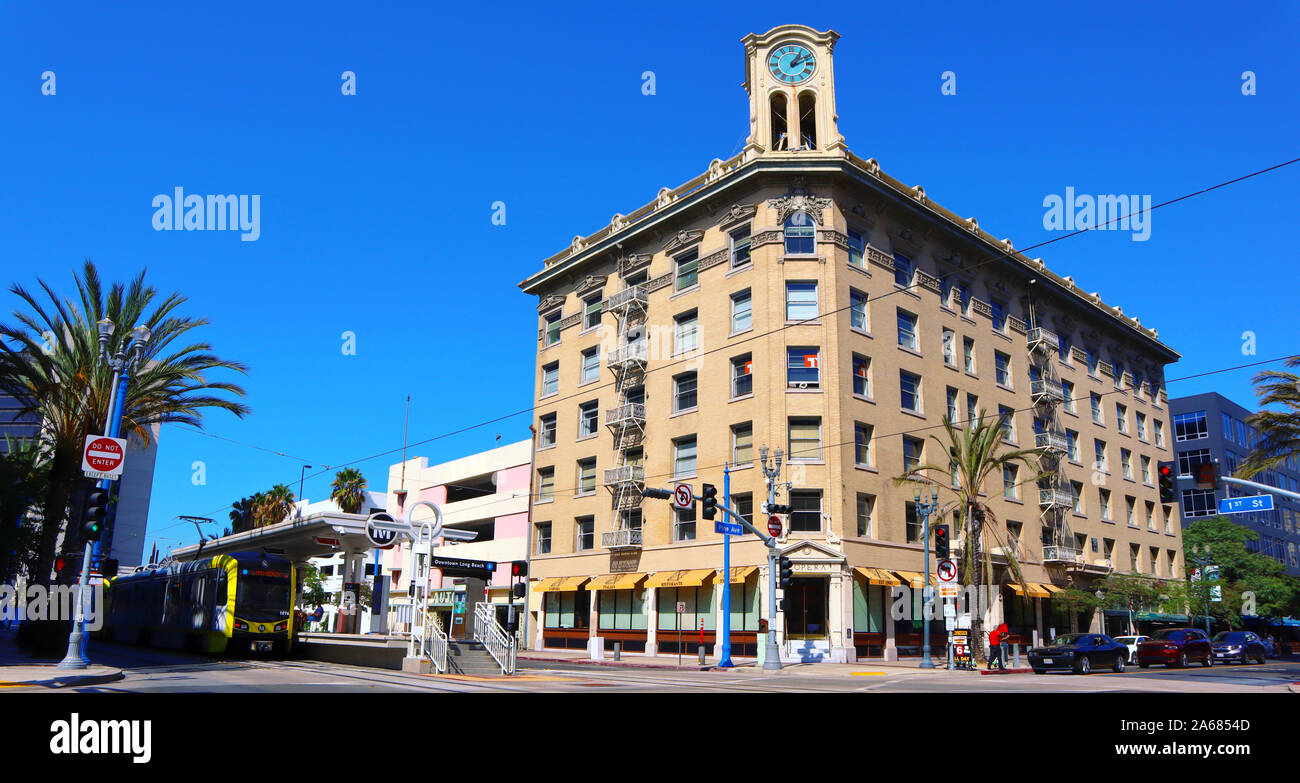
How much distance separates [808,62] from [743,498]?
893 inches

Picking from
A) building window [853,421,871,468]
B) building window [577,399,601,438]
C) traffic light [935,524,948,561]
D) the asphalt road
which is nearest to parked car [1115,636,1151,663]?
traffic light [935,524,948,561]

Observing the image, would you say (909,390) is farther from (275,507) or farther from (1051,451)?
(275,507)

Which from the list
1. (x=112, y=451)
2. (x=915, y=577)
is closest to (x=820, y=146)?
(x=915, y=577)

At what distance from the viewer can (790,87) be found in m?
45.7

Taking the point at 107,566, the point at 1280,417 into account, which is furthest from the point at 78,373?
the point at 1280,417

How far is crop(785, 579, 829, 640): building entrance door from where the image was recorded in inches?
1511

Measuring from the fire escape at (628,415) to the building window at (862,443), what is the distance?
11128 millimetres

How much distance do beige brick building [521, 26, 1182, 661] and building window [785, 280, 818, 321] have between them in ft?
0.36

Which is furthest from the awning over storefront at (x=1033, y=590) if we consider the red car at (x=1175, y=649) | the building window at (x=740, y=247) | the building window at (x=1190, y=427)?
the building window at (x=1190, y=427)

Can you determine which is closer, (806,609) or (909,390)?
(806,609)

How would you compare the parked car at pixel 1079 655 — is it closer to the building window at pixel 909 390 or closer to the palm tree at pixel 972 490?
the palm tree at pixel 972 490

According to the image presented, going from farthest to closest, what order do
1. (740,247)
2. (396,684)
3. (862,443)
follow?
(740,247) → (862,443) → (396,684)

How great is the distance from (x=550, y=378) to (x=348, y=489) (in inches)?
1054

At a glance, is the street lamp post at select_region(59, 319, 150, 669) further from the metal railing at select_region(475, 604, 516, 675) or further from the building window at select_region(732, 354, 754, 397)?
the building window at select_region(732, 354, 754, 397)
